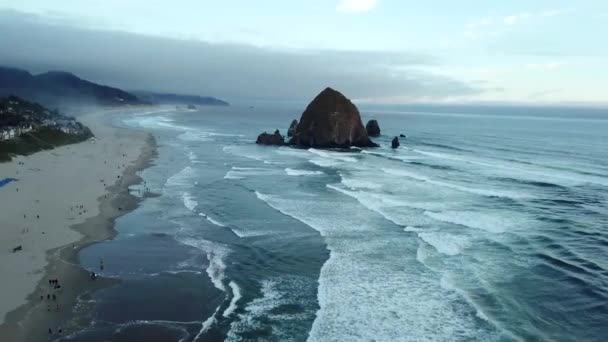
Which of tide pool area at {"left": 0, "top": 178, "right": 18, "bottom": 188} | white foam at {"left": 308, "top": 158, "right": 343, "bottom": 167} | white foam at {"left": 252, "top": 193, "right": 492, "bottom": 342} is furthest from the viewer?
white foam at {"left": 308, "top": 158, "right": 343, "bottom": 167}

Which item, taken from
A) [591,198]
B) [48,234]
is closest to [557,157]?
[591,198]

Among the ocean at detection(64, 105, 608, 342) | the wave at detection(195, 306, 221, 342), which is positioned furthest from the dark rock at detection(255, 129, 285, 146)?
the wave at detection(195, 306, 221, 342)

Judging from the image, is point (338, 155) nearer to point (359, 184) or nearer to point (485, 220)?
point (359, 184)

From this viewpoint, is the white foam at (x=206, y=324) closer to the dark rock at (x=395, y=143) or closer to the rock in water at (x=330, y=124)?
the rock in water at (x=330, y=124)

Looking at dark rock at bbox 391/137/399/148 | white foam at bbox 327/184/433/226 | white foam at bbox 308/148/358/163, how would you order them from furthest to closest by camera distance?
dark rock at bbox 391/137/399/148 < white foam at bbox 308/148/358/163 < white foam at bbox 327/184/433/226

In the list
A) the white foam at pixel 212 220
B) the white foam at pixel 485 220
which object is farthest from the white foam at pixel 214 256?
the white foam at pixel 485 220

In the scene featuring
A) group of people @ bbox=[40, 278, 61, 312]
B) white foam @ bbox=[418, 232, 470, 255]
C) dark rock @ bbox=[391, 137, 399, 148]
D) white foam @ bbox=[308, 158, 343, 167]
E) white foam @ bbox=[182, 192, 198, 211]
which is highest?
dark rock @ bbox=[391, 137, 399, 148]

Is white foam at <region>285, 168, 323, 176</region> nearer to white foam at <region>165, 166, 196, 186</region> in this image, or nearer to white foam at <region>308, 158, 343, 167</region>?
white foam at <region>308, 158, 343, 167</region>
